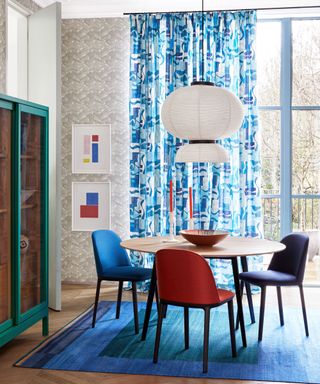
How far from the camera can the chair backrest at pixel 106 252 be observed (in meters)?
4.48

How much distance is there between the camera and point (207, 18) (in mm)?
5898

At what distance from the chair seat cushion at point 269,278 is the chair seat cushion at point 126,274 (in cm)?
74

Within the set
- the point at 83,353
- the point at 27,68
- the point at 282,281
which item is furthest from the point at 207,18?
the point at 83,353

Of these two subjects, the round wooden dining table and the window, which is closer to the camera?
the round wooden dining table

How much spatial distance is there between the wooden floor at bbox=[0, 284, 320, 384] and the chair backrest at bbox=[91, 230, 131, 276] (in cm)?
60

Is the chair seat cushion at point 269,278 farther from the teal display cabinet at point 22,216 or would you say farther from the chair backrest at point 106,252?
the teal display cabinet at point 22,216

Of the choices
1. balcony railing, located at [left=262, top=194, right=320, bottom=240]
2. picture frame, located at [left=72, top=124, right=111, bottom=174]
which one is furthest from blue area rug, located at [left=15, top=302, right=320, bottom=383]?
picture frame, located at [left=72, top=124, right=111, bottom=174]

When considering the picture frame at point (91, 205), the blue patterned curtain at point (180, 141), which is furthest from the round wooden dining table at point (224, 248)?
the picture frame at point (91, 205)

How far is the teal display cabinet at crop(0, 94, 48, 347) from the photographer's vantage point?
3.80 m

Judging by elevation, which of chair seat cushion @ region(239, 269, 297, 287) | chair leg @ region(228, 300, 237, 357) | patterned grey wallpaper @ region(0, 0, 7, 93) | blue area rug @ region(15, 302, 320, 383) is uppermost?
patterned grey wallpaper @ region(0, 0, 7, 93)

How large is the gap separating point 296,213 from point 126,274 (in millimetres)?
2465

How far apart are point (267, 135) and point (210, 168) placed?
757mm

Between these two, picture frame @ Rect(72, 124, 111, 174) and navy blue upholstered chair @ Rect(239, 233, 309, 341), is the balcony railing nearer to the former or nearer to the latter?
navy blue upholstered chair @ Rect(239, 233, 309, 341)

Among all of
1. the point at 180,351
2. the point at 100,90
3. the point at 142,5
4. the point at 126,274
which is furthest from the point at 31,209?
the point at 142,5
